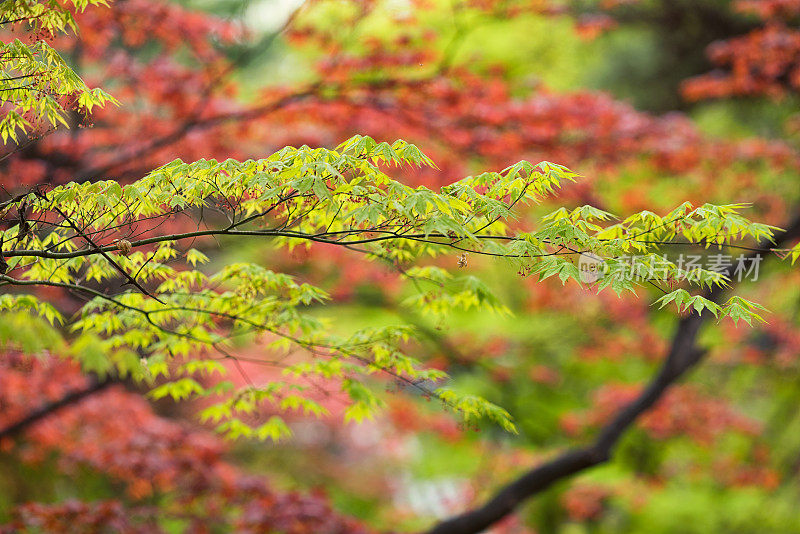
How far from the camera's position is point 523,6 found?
22.0 ft

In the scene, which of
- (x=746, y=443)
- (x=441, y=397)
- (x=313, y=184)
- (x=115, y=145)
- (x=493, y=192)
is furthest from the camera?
(x=746, y=443)

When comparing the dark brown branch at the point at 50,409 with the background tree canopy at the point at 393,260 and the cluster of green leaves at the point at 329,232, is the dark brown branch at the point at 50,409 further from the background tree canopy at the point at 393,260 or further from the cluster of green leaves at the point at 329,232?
the cluster of green leaves at the point at 329,232

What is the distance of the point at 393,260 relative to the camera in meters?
3.46

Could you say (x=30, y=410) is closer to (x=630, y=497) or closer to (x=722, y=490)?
(x=630, y=497)

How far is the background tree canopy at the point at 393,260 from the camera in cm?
292

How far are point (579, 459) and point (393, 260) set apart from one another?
2.89m

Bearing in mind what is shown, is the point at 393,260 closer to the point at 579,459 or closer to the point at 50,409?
the point at 579,459

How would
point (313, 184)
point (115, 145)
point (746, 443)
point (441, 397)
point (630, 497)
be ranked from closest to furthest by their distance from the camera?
point (313, 184)
point (441, 397)
point (115, 145)
point (630, 497)
point (746, 443)

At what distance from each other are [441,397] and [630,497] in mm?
6492

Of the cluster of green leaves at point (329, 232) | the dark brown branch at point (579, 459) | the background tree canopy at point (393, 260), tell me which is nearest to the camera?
the cluster of green leaves at point (329, 232)

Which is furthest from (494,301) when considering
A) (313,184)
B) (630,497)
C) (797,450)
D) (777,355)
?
(797,450)

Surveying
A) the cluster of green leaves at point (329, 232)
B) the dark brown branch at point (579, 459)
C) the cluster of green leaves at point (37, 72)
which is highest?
the cluster of green leaves at point (37, 72)

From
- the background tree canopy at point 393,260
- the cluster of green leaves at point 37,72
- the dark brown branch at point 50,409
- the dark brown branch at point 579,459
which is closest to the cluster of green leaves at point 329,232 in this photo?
the background tree canopy at point 393,260

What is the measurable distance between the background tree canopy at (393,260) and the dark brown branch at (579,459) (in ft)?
0.09
